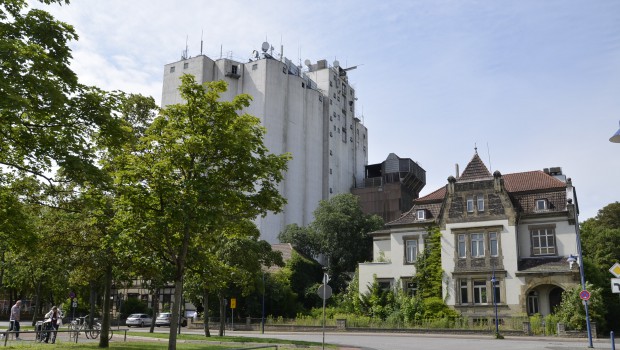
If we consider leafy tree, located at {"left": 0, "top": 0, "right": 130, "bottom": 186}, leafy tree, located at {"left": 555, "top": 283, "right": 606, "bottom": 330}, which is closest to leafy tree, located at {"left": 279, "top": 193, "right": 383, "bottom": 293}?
leafy tree, located at {"left": 555, "top": 283, "right": 606, "bottom": 330}

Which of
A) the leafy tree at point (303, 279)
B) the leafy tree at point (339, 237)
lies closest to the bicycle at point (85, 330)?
the leafy tree at point (303, 279)

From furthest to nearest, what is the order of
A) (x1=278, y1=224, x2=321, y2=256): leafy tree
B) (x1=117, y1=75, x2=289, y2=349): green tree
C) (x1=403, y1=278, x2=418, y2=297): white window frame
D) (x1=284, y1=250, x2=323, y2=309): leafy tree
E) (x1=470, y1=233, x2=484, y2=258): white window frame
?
(x1=278, y1=224, x2=321, y2=256): leafy tree
(x1=284, y1=250, x2=323, y2=309): leafy tree
(x1=403, y1=278, x2=418, y2=297): white window frame
(x1=470, y1=233, x2=484, y2=258): white window frame
(x1=117, y1=75, x2=289, y2=349): green tree

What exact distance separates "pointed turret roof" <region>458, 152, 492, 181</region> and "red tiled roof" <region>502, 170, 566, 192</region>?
2546 mm

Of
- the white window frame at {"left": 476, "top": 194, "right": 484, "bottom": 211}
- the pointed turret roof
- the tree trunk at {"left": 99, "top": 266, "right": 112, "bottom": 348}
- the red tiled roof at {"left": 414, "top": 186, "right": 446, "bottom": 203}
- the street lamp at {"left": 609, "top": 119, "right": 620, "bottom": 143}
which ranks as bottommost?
the tree trunk at {"left": 99, "top": 266, "right": 112, "bottom": 348}

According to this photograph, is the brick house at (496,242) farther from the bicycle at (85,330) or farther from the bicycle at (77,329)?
the bicycle at (77,329)

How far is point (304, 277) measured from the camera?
57.4 m

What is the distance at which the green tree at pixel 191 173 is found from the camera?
19.1 metres

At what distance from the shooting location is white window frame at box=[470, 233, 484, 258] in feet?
143

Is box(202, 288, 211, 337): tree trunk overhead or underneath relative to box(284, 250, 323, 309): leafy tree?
underneath

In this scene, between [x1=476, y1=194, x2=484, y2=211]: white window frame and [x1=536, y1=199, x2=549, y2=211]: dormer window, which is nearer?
[x1=536, y1=199, x2=549, y2=211]: dormer window

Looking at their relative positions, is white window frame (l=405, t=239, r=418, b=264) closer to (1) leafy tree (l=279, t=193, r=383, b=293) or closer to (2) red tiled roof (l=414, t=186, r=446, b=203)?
(2) red tiled roof (l=414, t=186, r=446, b=203)

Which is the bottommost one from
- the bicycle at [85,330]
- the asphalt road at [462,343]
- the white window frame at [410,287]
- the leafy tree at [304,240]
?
the asphalt road at [462,343]

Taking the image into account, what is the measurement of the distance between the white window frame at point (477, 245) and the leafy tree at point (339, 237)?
2092cm

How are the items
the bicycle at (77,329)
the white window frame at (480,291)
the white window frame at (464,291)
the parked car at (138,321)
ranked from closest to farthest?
the bicycle at (77,329)
the white window frame at (480,291)
the white window frame at (464,291)
the parked car at (138,321)
